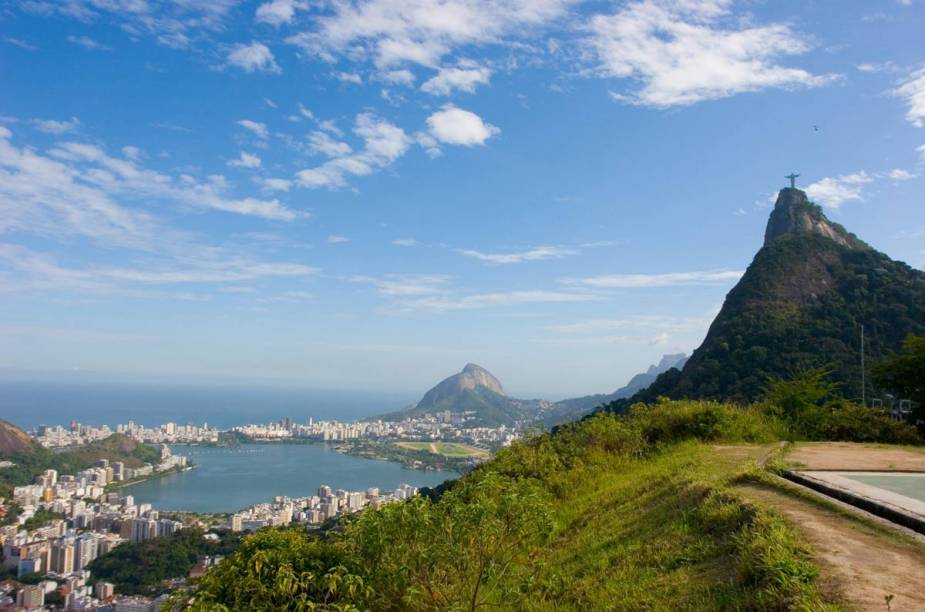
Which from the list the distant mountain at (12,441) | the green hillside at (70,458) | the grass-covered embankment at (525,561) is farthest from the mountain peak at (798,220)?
the distant mountain at (12,441)

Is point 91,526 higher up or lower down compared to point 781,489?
lower down

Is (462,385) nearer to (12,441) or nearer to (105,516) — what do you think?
(12,441)

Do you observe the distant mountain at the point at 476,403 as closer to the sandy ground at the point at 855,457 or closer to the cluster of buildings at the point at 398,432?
the cluster of buildings at the point at 398,432

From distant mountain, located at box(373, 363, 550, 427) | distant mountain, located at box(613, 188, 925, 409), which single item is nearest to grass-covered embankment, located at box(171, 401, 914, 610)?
distant mountain, located at box(613, 188, 925, 409)

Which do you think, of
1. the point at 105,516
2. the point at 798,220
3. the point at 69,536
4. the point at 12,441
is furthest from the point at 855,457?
the point at 12,441

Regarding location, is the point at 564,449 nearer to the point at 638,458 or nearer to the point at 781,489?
the point at 638,458

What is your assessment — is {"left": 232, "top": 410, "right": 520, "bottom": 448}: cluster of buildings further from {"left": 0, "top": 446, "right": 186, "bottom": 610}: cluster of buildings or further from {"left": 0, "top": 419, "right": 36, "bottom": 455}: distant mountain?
{"left": 0, "top": 446, "right": 186, "bottom": 610}: cluster of buildings

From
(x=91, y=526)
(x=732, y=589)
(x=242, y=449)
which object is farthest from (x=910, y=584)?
(x=242, y=449)
